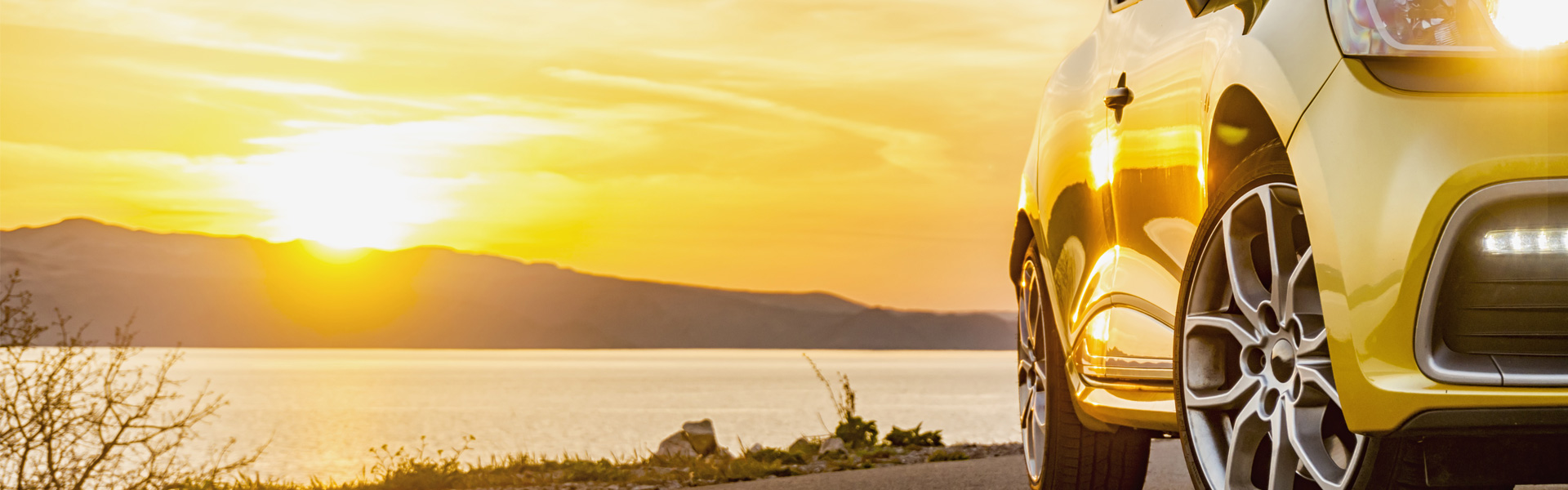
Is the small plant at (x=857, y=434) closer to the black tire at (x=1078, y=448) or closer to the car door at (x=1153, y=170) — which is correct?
the black tire at (x=1078, y=448)

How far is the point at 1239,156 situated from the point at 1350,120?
67cm

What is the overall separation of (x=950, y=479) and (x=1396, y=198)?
18.5 feet

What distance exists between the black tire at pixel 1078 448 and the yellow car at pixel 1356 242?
94 cm

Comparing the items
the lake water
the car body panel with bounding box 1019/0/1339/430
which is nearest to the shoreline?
the car body panel with bounding box 1019/0/1339/430

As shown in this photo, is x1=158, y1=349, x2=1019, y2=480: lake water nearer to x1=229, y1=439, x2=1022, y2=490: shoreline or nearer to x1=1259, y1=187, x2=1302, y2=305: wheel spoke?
x1=229, y1=439, x2=1022, y2=490: shoreline

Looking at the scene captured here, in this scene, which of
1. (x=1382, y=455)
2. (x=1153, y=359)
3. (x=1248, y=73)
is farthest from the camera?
(x=1153, y=359)

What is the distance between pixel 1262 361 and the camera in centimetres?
286

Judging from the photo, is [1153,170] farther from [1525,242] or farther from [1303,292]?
[1525,242]

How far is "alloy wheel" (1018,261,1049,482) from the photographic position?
496 centimetres

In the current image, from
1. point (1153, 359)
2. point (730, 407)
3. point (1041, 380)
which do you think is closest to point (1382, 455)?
point (1153, 359)

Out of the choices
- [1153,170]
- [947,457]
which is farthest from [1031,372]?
[947,457]

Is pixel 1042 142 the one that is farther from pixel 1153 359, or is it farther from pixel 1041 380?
pixel 1153 359

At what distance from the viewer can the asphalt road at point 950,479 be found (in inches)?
285

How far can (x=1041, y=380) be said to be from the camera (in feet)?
16.4
